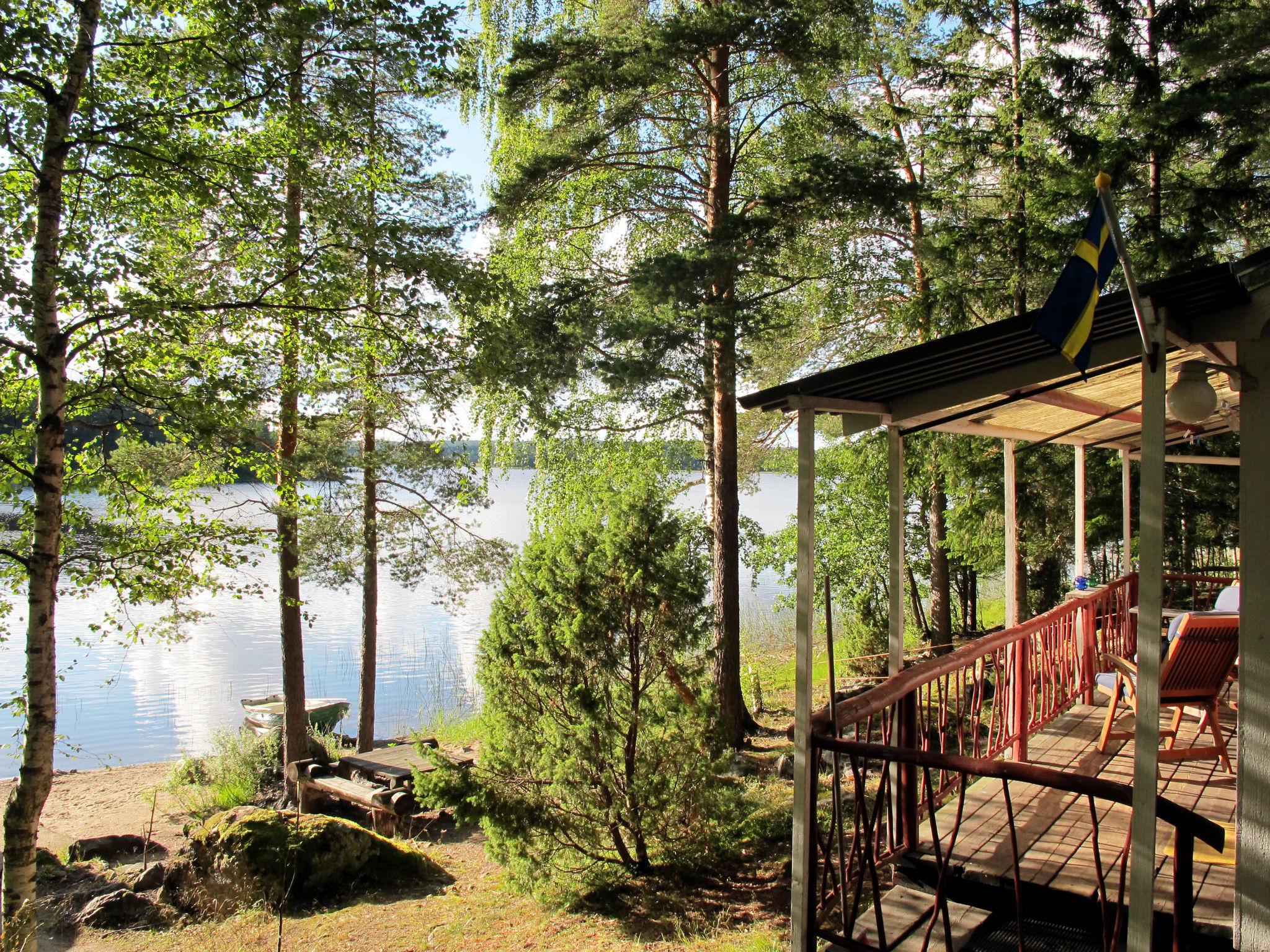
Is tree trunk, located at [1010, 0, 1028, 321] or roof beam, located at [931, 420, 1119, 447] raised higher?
tree trunk, located at [1010, 0, 1028, 321]

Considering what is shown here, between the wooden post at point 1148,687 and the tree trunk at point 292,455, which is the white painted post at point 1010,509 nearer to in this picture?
the wooden post at point 1148,687

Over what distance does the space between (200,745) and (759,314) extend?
36.9 ft

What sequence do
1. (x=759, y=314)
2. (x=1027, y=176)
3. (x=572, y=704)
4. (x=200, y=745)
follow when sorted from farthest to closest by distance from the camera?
(x=200, y=745) → (x=1027, y=176) → (x=759, y=314) → (x=572, y=704)

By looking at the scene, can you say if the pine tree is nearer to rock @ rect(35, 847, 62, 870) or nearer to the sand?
rock @ rect(35, 847, 62, 870)

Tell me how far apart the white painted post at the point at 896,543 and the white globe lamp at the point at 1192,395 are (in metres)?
1.24

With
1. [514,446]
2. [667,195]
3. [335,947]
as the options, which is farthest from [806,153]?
[335,947]

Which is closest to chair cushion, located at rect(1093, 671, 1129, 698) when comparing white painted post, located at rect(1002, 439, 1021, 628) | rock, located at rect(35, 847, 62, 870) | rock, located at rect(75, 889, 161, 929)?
white painted post, located at rect(1002, 439, 1021, 628)

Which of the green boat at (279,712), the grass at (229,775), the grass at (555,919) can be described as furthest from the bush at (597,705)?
the green boat at (279,712)

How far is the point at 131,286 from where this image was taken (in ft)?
21.7

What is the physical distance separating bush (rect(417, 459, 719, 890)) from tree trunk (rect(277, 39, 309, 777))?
2.37 metres

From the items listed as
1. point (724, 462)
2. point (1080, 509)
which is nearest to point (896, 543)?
point (1080, 509)

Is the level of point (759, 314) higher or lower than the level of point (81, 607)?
higher

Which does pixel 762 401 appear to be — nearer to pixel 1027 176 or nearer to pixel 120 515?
pixel 120 515

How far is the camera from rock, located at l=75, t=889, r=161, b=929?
7.59 m
